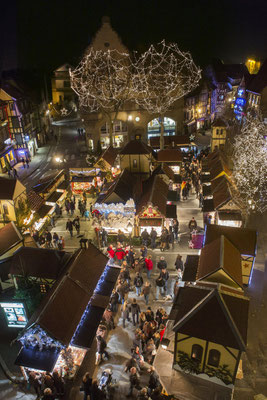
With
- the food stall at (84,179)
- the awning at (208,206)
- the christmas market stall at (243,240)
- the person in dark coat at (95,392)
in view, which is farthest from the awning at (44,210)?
the person in dark coat at (95,392)

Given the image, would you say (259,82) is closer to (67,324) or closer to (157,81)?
(157,81)

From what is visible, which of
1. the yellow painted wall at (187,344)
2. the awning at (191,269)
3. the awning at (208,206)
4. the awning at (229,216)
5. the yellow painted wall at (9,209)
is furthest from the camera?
the awning at (208,206)

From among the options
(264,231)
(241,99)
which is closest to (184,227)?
(264,231)

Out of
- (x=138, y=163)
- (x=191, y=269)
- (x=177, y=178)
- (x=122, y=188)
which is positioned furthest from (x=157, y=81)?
(x=191, y=269)

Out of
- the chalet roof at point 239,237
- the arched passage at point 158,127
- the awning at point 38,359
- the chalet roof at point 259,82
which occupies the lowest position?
the awning at point 38,359

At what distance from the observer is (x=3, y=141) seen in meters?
35.1

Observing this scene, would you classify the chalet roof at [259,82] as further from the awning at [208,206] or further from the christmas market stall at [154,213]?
the christmas market stall at [154,213]

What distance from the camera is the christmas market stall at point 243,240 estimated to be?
1493cm

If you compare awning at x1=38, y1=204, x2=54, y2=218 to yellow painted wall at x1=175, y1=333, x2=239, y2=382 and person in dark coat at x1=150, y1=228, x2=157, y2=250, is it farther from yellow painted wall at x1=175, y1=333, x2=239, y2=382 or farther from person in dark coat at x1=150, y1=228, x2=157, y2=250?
yellow painted wall at x1=175, y1=333, x2=239, y2=382

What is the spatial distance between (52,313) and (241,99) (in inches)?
1660

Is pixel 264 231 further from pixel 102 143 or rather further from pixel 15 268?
pixel 102 143

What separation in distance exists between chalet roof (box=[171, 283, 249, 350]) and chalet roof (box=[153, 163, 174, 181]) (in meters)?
15.9

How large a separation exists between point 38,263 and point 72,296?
318 cm

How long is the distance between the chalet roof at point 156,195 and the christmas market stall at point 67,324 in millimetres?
7288
